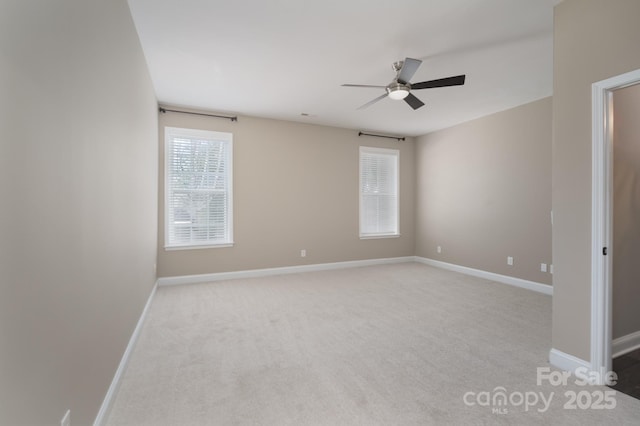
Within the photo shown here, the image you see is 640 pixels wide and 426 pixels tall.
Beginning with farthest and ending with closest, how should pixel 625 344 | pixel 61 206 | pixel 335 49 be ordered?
pixel 335 49 → pixel 625 344 → pixel 61 206

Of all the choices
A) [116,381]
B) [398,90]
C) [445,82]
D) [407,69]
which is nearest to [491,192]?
[445,82]

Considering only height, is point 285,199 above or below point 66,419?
above

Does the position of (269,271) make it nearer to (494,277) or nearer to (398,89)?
(398,89)

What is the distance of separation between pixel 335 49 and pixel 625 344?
3.64 m

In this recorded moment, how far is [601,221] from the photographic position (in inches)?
79.0

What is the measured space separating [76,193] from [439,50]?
3180 mm

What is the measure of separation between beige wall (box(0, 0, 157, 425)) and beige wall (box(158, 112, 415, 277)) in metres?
2.57

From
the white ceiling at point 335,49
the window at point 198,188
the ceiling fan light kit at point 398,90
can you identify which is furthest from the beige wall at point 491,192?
the window at point 198,188

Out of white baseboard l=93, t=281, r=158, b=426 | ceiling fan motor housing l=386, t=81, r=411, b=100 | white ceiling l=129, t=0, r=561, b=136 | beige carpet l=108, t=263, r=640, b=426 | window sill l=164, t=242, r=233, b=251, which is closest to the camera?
white baseboard l=93, t=281, r=158, b=426

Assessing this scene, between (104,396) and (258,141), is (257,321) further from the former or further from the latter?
(258,141)

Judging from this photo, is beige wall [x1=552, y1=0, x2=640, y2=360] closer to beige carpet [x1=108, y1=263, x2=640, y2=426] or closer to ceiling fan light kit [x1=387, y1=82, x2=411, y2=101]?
beige carpet [x1=108, y1=263, x2=640, y2=426]

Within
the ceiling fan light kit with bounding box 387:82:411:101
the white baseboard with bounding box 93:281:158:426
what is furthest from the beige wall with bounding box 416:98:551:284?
the white baseboard with bounding box 93:281:158:426

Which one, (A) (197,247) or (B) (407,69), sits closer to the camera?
(B) (407,69)

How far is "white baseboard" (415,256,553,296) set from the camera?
416 cm
